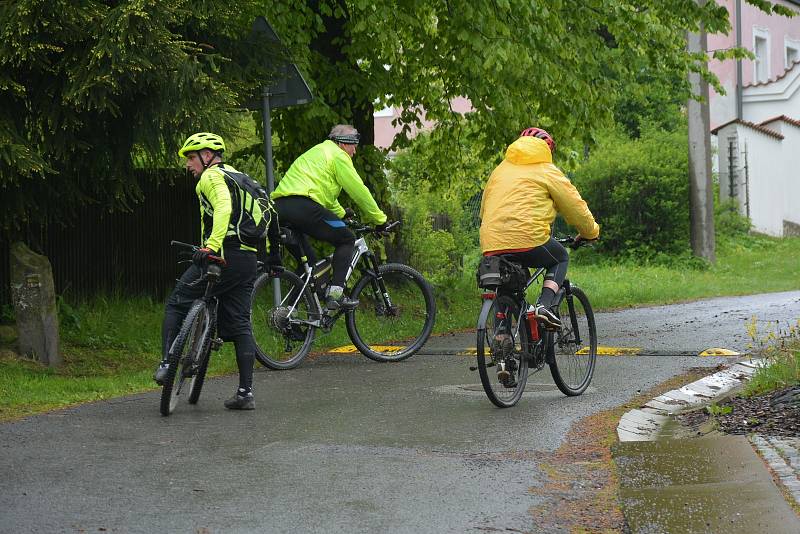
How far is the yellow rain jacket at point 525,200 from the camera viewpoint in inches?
333

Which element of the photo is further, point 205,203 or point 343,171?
point 343,171

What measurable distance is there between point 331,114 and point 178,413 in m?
5.93

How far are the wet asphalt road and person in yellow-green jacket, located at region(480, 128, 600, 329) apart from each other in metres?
0.87

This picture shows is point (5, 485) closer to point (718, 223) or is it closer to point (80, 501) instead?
point (80, 501)

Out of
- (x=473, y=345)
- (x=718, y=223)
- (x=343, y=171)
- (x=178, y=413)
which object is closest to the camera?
(x=178, y=413)

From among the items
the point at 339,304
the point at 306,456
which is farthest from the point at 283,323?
the point at 306,456

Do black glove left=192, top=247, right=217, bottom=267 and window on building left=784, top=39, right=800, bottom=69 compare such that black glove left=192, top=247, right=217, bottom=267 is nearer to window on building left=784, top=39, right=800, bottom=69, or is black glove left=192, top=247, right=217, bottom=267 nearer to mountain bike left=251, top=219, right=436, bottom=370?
mountain bike left=251, top=219, right=436, bottom=370

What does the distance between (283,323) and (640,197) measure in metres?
15.4

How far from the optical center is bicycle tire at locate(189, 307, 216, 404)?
323 inches

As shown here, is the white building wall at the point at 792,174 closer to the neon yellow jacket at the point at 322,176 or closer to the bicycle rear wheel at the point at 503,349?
the neon yellow jacket at the point at 322,176

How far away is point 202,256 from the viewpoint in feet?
26.1

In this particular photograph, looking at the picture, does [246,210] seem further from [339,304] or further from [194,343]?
[339,304]

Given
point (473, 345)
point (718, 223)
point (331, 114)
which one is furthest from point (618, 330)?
point (718, 223)

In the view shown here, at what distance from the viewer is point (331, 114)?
44.2 ft
